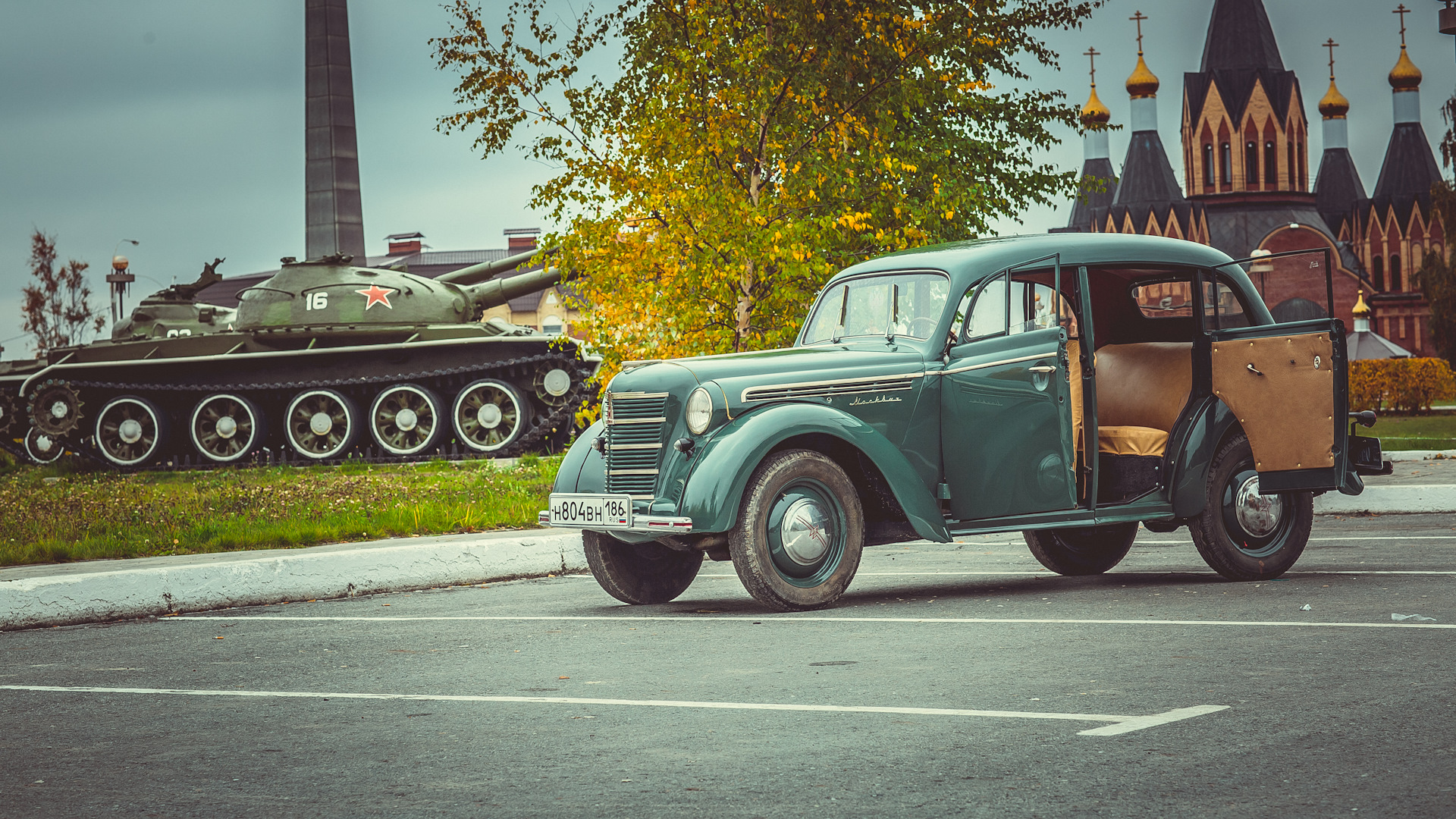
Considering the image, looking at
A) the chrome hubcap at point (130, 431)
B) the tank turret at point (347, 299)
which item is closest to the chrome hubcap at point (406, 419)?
the tank turret at point (347, 299)

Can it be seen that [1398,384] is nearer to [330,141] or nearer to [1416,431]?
[1416,431]

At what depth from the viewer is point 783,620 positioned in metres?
7.28

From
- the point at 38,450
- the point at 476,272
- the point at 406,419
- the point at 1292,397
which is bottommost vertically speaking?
the point at 38,450

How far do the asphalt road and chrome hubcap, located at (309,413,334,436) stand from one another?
15588mm

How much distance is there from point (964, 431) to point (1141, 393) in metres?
1.63

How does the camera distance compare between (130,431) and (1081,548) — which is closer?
(1081,548)

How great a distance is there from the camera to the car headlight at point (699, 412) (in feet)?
25.1

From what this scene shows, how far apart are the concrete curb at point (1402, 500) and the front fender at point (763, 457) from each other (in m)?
6.68

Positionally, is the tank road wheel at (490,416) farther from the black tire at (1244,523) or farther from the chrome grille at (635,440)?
the black tire at (1244,523)

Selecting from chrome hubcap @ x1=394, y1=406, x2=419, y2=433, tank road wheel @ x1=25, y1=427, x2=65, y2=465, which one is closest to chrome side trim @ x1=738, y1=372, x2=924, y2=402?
chrome hubcap @ x1=394, y1=406, x2=419, y2=433

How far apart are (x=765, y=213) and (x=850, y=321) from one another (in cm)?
567

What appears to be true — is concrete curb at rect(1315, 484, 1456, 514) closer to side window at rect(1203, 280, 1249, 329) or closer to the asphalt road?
side window at rect(1203, 280, 1249, 329)

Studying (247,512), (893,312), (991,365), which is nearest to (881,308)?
(893,312)

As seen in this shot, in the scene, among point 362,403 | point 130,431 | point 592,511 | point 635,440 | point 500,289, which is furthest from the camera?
point 500,289
